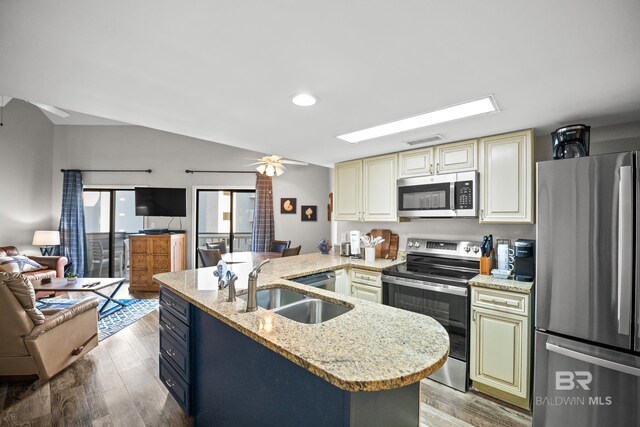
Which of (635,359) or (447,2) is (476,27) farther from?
(635,359)

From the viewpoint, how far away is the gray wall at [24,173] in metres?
5.06

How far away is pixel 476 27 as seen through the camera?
1.12 metres

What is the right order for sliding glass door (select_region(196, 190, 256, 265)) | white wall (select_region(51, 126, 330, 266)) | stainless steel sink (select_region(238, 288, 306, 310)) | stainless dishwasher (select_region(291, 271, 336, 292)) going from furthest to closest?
sliding glass door (select_region(196, 190, 256, 265))
white wall (select_region(51, 126, 330, 266))
stainless dishwasher (select_region(291, 271, 336, 292))
stainless steel sink (select_region(238, 288, 306, 310))

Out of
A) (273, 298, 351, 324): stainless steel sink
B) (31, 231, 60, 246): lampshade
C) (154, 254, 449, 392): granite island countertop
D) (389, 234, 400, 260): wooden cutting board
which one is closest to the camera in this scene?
(154, 254, 449, 392): granite island countertop

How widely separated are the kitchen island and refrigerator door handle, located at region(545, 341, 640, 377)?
3.60 ft

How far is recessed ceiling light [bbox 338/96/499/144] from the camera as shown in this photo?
1.89m

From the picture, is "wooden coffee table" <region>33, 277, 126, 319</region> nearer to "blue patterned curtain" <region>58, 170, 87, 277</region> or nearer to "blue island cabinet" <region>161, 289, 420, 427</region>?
"blue patterned curtain" <region>58, 170, 87, 277</region>

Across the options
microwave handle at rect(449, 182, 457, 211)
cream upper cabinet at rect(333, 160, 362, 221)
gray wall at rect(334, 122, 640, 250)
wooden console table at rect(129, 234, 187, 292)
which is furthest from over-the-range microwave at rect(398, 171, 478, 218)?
wooden console table at rect(129, 234, 187, 292)

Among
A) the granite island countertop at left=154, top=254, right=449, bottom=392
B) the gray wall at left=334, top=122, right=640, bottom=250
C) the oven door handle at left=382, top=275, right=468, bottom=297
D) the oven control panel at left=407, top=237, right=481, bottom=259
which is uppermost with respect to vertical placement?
the gray wall at left=334, top=122, right=640, bottom=250

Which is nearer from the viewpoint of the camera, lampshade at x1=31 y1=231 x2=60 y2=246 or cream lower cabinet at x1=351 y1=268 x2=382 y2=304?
cream lower cabinet at x1=351 y1=268 x2=382 y2=304

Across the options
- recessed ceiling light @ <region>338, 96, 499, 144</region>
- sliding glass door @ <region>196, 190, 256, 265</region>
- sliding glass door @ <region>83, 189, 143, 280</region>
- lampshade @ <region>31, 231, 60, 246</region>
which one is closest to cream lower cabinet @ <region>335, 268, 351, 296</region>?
recessed ceiling light @ <region>338, 96, 499, 144</region>

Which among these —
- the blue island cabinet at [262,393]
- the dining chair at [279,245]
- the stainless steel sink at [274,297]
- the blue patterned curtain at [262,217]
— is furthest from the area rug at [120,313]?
the stainless steel sink at [274,297]

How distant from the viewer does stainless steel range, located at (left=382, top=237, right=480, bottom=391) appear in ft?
7.61

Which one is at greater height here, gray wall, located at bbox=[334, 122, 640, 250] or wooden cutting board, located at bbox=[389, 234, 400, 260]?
gray wall, located at bbox=[334, 122, 640, 250]
